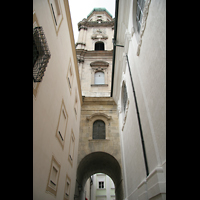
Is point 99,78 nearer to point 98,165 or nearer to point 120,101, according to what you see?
point 120,101

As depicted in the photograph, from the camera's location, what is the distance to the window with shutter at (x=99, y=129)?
11.8 meters

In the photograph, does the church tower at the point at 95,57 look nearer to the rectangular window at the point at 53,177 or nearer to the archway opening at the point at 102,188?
the rectangular window at the point at 53,177

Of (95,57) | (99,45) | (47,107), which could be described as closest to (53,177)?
(47,107)

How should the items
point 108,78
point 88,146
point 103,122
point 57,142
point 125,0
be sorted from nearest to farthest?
point 57,142 < point 125,0 < point 88,146 < point 103,122 < point 108,78

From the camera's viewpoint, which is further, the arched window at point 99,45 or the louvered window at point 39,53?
the arched window at point 99,45

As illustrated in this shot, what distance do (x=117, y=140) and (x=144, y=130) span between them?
233 inches

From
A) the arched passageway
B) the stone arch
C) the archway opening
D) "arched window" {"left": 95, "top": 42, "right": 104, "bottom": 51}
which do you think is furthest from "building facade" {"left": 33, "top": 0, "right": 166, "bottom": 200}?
the archway opening

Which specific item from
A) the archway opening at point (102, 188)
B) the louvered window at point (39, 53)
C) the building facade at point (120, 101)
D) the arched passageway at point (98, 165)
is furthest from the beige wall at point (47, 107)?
the archway opening at point (102, 188)

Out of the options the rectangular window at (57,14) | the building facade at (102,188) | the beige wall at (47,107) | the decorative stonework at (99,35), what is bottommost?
the building facade at (102,188)

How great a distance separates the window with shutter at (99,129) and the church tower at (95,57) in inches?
103

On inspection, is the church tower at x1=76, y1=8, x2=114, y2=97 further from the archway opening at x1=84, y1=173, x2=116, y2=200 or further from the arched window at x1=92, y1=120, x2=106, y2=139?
the archway opening at x1=84, y1=173, x2=116, y2=200
